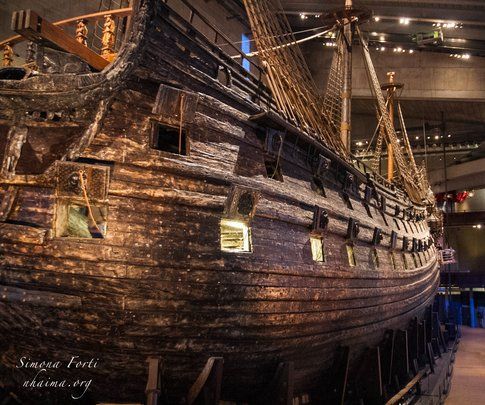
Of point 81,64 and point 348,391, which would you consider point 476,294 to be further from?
point 81,64

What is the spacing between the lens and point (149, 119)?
355 centimetres

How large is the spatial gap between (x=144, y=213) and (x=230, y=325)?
1277 millimetres

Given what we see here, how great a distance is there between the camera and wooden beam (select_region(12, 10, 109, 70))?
3129 millimetres

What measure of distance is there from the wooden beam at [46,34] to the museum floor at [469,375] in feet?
24.2

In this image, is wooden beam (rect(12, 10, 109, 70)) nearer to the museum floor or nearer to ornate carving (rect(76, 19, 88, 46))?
ornate carving (rect(76, 19, 88, 46))

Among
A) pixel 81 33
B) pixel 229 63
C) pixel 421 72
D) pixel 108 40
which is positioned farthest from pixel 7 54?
pixel 421 72

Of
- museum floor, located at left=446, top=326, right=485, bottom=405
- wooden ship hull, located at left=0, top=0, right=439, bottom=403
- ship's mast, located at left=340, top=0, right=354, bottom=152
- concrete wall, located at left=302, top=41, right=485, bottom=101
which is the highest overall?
concrete wall, located at left=302, top=41, right=485, bottom=101

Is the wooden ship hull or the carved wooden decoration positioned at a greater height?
the carved wooden decoration

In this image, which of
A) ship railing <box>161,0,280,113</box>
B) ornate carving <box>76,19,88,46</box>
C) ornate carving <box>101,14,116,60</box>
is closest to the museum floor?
ship railing <box>161,0,280,113</box>

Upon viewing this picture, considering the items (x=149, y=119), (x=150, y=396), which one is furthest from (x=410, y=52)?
(x=150, y=396)

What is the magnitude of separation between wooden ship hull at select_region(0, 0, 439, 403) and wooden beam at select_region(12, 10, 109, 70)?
34 cm

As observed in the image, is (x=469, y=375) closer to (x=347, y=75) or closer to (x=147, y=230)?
(x=347, y=75)

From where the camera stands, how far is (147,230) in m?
3.29

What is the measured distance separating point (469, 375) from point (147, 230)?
8.72 metres
